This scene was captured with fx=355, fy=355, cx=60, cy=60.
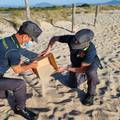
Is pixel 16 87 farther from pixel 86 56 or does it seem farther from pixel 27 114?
pixel 86 56

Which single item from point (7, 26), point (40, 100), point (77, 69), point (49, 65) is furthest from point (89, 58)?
point (7, 26)

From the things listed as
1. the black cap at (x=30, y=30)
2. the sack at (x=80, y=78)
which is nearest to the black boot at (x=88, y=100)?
the sack at (x=80, y=78)

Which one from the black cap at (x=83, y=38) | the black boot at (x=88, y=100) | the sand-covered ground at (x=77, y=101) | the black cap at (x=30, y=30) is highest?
the black cap at (x=30, y=30)

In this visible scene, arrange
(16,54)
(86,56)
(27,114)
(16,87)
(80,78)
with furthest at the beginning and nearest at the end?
1. (80,78)
2. (86,56)
3. (27,114)
4. (16,87)
5. (16,54)

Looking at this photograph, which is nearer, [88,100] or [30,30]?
[30,30]

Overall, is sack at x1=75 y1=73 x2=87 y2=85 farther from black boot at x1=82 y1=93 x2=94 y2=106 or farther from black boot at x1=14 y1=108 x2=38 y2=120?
black boot at x1=14 y1=108 x2=38 y2=120

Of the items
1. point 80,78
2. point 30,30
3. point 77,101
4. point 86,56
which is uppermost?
point 30,30

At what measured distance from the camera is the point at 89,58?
620 centimetres

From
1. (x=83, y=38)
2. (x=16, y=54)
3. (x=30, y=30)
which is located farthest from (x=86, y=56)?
(x=16, y=54)

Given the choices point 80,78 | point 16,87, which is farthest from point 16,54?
point 80,78

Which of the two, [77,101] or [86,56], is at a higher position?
[86,56]

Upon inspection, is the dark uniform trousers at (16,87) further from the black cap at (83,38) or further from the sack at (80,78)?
the sack at (80,78)

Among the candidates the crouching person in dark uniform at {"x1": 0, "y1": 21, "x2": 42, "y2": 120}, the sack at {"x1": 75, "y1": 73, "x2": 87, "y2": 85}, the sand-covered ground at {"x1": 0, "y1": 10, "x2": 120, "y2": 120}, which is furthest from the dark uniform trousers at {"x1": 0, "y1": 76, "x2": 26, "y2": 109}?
the sack at {"x1": 75, "y1": 73, "x2": 87, "y2": 85}

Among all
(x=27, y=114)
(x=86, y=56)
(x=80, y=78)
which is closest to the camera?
(x=27, y=114)
